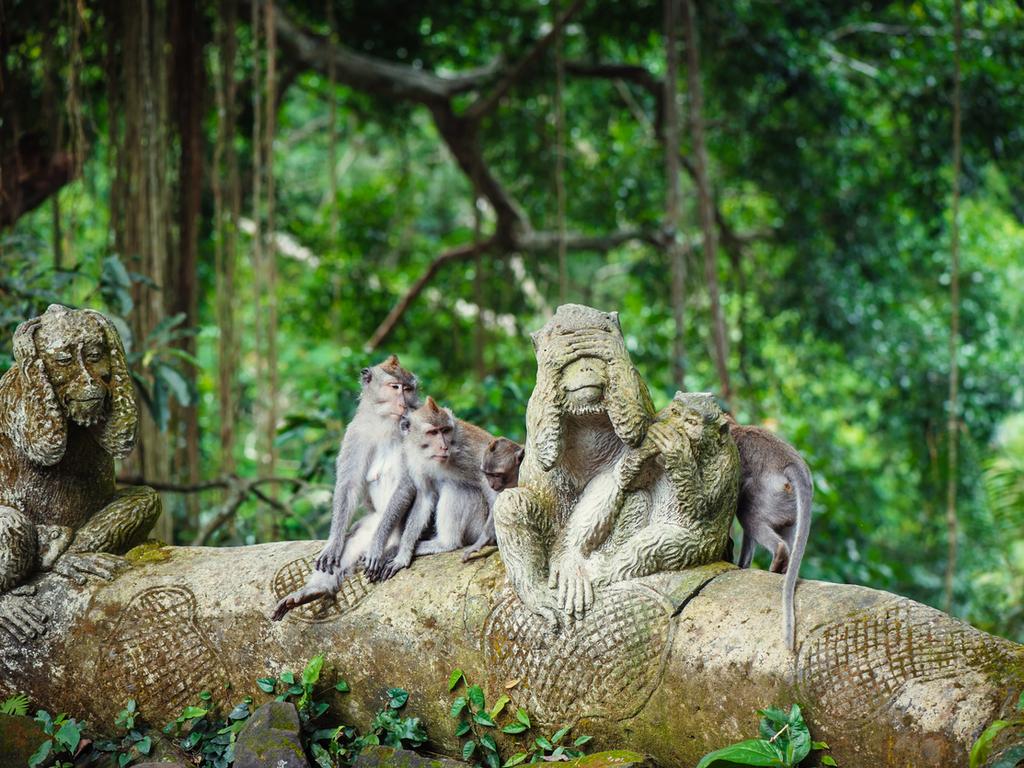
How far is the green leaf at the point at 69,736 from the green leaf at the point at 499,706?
1377mm

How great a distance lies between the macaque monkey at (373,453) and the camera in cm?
425

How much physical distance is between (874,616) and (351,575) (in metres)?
1.74

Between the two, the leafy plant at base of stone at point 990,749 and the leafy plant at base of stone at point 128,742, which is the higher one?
the leafy plant at base of stone at point 990,749

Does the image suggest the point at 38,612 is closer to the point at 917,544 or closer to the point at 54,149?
the point at 54,149

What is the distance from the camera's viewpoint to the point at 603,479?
3.69 m

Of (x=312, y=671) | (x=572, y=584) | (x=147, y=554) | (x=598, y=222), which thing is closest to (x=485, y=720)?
(x=572, y=584)

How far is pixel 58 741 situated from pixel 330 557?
1.04 m

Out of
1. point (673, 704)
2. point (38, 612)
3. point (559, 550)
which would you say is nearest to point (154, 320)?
point (38, 612)

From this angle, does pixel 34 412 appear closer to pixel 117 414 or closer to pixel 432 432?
pixel 117 414

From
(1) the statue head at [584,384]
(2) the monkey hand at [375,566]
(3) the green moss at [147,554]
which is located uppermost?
(1) the statue head at [584,384]

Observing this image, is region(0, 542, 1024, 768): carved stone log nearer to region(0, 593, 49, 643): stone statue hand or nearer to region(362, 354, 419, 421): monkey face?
region(0, 593, 49, 643): stone statue hand

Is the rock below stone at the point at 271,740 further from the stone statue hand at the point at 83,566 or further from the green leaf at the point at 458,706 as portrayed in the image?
the stone statue hand at the point at 83,566

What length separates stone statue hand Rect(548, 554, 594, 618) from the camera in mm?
3492

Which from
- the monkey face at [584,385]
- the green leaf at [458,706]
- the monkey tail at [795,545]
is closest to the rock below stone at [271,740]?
the green leaf at [458,706]
